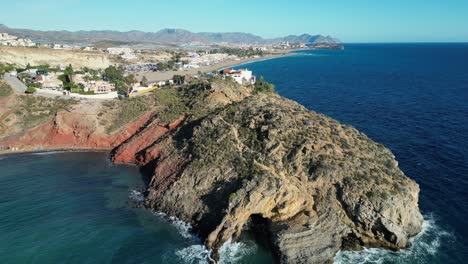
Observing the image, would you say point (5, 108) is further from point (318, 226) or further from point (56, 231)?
point (318, 226)

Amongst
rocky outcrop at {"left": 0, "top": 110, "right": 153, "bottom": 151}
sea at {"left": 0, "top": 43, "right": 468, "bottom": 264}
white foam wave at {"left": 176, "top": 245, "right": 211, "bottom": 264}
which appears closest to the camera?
white foam wave at {"left": 176, "top": 245, "right": 211, "bottom": 264}

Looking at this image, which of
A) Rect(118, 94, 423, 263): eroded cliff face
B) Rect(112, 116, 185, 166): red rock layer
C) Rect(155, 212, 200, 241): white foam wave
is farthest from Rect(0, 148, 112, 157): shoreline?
Rect(155, 212, 200, 241): white foam wave

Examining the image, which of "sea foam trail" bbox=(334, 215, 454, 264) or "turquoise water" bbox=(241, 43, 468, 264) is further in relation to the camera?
"turquoise water" bbox=(241, 43, 468, 264)

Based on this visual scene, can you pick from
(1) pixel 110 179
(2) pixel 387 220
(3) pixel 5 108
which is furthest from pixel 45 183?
(2) pixel 387 220

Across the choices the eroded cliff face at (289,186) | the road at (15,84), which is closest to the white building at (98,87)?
the road at (15,84)

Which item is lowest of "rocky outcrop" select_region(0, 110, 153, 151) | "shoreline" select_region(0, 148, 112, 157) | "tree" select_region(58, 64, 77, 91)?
"shoreline" select_region(0, 148, 112, 157)

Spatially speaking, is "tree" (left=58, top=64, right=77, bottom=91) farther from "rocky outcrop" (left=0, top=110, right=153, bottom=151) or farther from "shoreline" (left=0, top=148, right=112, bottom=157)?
"shoreline" (left=0, top=148, right=112, bottom=157)

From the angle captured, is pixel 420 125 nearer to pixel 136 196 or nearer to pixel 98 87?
pixel 136 196
